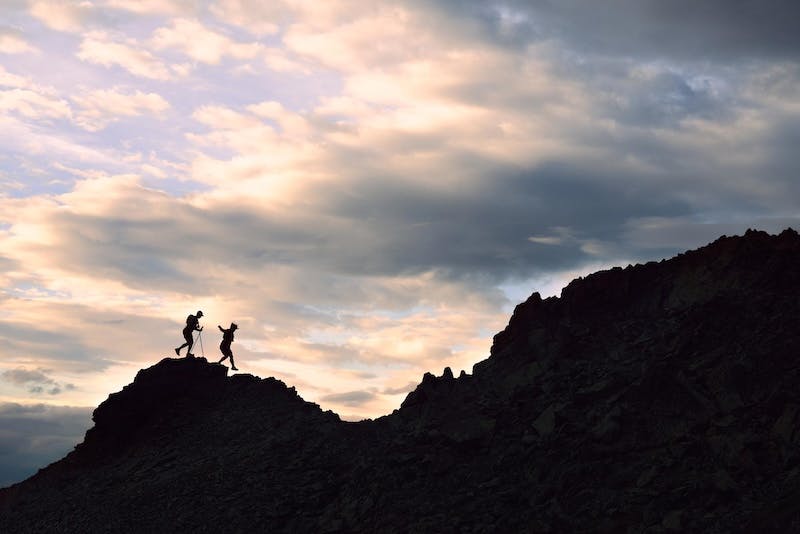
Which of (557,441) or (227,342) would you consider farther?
(227,342)

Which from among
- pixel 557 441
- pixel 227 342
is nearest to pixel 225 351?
pixel 227 342

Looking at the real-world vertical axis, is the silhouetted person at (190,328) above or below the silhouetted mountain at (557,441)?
above

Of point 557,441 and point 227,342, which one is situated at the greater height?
point 227,342

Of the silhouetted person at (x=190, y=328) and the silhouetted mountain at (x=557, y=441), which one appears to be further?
the silhouetted person at (x=190, y=328)

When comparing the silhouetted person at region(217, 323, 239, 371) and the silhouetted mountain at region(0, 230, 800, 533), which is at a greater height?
the silhouetted person at region(217, 323, 239, 371)

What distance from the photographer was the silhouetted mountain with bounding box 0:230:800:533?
23391mm

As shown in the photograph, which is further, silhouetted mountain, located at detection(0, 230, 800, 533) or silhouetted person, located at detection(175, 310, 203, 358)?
silhouetted person, located at detection(175, 310, 203, 358)

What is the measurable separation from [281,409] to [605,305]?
15.9 m

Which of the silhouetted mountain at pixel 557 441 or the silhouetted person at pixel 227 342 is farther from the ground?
the silhouetted person at pixel 227 342

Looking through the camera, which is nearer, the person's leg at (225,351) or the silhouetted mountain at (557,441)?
the silhouetted mountain at (557,441)

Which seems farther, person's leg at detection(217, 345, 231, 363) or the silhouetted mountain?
person's leg at detection(217, 345, 231, 363)

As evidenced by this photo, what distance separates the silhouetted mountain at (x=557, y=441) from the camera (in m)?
23.4

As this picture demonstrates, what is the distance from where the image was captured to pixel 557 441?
27062 mm

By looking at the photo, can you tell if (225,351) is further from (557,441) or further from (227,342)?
(557,441)
